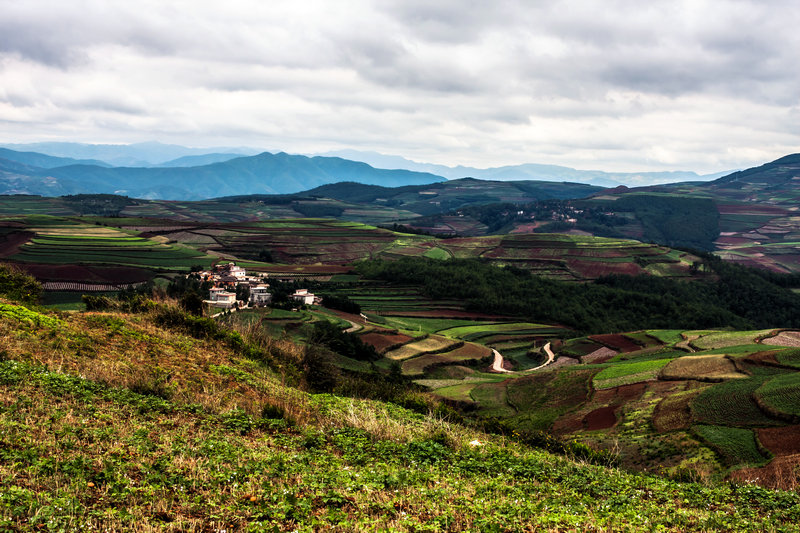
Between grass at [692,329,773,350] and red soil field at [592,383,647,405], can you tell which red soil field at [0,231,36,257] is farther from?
grass at [692,329,773,350]

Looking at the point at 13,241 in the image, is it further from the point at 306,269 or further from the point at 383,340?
the point at 383,340

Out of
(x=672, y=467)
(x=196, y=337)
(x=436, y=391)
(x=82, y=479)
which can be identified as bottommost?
(x=436, y=391)

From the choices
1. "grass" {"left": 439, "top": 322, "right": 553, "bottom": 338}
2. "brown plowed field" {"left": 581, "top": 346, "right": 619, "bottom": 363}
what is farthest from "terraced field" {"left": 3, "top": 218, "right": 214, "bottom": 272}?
"brown plowed field" {"left": 581, "top": 346, "right": 619, "bottom": 363}

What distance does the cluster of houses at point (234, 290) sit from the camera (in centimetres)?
8538

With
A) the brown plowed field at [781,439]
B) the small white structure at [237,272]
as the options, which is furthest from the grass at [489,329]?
the brown plowed field at [781,439]

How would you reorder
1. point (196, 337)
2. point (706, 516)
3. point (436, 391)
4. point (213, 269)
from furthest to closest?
point (213, 269)
point (436, 391)
point (196, 337)
point (706, 516)

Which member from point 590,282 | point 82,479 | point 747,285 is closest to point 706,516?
point 82,479

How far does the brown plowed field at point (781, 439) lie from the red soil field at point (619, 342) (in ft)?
159

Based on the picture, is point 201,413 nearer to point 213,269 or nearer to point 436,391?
point 436,391

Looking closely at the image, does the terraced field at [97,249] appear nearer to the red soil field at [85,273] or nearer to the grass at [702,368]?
the red soil field at [85,273]

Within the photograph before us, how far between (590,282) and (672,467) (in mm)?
128071

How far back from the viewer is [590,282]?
145 m

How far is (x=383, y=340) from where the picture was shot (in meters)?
76.6

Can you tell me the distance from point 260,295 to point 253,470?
88.2m
